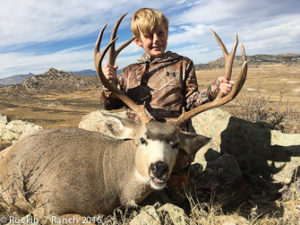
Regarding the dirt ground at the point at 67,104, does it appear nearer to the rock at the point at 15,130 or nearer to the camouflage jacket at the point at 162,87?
the camouflage jacket at the point at 162,87

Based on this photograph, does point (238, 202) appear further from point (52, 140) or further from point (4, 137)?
point (4, 137)

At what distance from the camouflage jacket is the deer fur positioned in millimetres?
599

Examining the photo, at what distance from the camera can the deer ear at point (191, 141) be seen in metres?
4.19

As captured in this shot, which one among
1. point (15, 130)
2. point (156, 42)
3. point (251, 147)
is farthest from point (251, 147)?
point (15, 130)

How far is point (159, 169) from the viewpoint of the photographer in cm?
347

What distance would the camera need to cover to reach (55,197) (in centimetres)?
381

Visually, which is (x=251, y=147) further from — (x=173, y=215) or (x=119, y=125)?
(x=119, y=125)

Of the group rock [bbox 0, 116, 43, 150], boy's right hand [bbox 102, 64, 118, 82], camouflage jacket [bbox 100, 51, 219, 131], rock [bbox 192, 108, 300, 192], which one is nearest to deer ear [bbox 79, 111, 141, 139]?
camouflage jacket [bbox 100, 51, 219, 131]

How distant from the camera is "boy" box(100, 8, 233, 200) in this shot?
4.57 metres

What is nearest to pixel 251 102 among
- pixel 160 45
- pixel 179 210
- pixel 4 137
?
pixel 160 45

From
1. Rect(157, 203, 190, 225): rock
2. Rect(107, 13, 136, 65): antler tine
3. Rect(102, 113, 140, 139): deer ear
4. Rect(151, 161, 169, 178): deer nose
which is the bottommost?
Rect(157, 203, 190, 225): rock

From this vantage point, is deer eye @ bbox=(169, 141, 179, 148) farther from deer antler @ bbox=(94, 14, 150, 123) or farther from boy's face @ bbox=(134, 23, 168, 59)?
boy's face @ bbox=(134, 23, 168, 59)

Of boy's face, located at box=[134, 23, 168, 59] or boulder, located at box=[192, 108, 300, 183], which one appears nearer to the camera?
boy's face, located at box=[134, 23, 168, 59]

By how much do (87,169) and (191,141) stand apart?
166 centimetres
